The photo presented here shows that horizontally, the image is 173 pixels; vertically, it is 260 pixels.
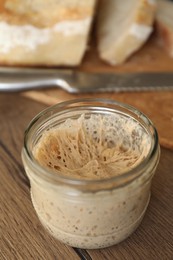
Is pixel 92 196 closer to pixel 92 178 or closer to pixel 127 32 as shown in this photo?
pixel 92 178

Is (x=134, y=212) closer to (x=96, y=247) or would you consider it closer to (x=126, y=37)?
(x=96, y=247)

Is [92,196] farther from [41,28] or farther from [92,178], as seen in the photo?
[41,28]

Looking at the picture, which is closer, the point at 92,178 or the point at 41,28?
the point at 92,178

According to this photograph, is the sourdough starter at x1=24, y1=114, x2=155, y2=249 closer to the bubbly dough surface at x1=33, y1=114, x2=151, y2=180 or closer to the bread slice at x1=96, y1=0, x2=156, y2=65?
the bubbly dough surface at x1=33, y1=114, x2=151, y2=180

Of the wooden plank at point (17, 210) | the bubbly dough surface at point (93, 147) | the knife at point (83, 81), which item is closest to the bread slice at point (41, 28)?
the knife at point (83, 81)

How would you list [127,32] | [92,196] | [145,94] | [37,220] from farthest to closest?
1. [127,32]
2. [145,94]
3. [37,220]
4. [92,196]

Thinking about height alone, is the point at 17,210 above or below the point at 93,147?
below

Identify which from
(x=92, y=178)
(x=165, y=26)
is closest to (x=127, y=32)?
(x=165, y=26)

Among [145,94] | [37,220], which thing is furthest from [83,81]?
[37,220]

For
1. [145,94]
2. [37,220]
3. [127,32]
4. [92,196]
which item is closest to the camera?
[92,196]
